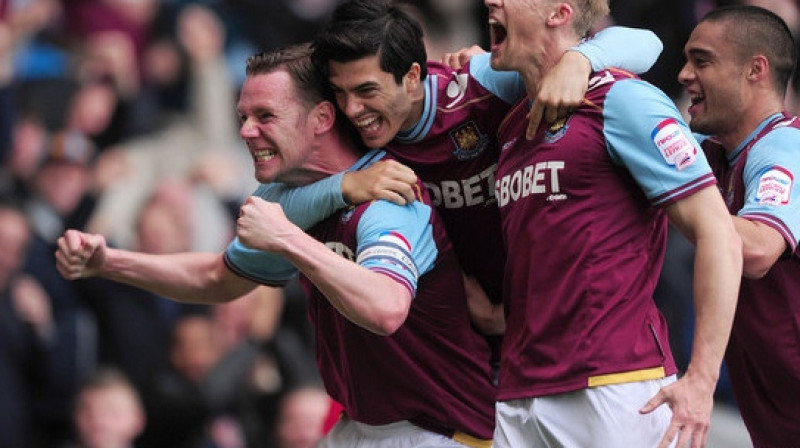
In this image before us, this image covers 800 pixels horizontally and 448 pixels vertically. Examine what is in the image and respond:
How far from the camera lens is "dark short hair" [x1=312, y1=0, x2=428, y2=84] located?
590cm

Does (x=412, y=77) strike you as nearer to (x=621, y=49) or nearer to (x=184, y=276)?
(x=621, y=49)

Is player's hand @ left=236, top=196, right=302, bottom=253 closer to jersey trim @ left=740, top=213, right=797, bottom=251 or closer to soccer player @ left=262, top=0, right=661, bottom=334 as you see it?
soccer player @ left=262, top=0, right=661, bottom=334

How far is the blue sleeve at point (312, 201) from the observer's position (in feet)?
19.5

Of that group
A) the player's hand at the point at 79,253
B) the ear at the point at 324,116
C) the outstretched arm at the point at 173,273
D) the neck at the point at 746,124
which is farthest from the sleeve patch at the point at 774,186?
the player's hand at the point at 79,253

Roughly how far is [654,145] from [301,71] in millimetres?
1392

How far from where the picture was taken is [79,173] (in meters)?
10.4

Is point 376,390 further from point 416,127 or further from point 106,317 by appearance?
point 106,317

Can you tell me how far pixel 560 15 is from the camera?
18.6 ft

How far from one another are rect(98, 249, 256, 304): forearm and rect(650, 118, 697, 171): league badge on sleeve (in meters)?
1.88

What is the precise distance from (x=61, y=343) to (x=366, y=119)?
398 centimetres

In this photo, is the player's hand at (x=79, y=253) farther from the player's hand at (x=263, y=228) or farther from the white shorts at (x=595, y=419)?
the white shorts at (x=595, y=419)

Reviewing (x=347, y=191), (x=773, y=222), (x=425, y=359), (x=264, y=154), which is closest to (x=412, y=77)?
(x=347, y=191)

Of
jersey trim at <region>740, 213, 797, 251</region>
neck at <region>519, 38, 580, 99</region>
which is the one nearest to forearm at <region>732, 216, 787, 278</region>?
jersey trim at <region>740, 213, 797, 251</region>

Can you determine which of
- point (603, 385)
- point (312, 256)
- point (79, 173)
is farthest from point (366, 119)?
point (79, 173)
